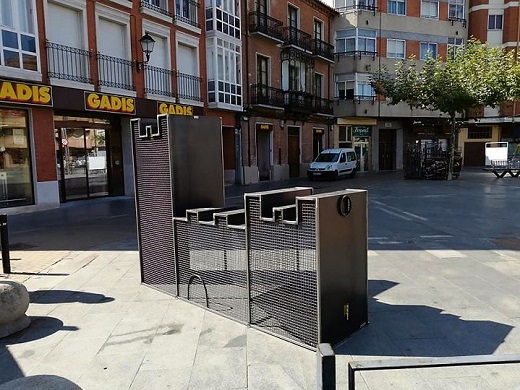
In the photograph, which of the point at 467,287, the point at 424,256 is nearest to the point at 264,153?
the point at 424,256

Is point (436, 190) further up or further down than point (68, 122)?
further down

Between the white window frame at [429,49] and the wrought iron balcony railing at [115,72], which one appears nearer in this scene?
the wrought iron balcony railing at [115,72]

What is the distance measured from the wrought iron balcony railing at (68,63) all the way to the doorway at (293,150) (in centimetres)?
1500

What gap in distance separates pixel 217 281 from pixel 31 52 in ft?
37.3

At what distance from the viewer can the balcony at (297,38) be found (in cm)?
2523

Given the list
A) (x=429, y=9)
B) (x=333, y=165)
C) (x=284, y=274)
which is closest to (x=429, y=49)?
(x=429, y=9)

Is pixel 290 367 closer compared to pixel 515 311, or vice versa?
pixel 290 367

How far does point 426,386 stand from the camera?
296cm

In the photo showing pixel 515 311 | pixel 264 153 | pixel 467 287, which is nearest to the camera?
pixel 515 311

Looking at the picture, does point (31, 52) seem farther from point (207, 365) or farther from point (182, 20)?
point (207, 365)

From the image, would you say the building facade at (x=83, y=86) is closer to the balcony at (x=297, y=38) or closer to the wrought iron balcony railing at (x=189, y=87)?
the wrought iron balcony railing at (x=189, y=87)

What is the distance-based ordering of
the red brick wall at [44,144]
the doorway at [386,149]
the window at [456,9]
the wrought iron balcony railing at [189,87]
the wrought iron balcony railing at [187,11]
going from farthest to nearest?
the doorway at [386,149] < the window at [456,9] < the wrought iron balcony railing at [189,87] < the wrought iron balcony railing at [187,11] < the red brick wall at [44,144]

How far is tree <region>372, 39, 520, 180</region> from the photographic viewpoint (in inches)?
808

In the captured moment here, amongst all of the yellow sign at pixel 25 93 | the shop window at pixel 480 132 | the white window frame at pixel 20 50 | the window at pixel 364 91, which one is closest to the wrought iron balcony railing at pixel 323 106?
the window at pixel 364 91
